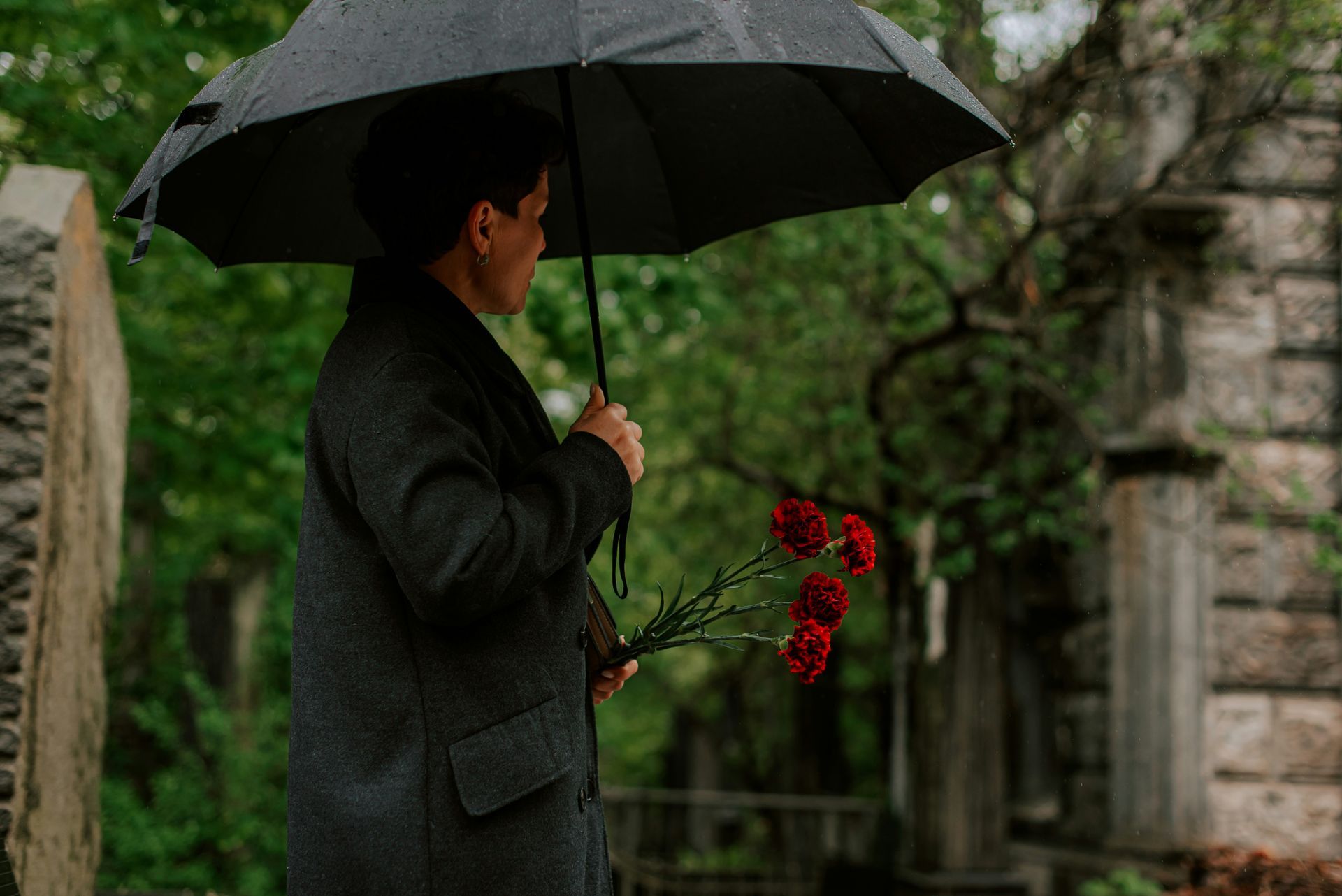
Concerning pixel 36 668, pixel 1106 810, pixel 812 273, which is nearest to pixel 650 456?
pixel 812 273

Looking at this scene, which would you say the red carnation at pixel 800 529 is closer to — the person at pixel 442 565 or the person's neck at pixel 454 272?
the person at pixel 442 565

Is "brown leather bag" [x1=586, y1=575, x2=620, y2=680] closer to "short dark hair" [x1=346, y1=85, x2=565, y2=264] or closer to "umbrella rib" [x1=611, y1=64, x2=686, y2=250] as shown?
"short dark hair" [x1=346, y1=85, x2=565, y2=264]

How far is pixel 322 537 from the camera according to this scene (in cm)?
175

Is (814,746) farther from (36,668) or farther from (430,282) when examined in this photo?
(430,282)

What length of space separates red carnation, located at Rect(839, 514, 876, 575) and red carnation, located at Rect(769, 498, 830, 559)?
0.04m

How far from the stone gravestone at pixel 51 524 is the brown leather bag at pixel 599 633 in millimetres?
1379

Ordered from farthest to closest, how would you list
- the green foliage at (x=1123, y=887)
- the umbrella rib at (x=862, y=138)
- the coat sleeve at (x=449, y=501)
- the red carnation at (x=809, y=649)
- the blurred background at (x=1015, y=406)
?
the blurred background at (x=1015, y=406)
the green foliage at (x=1123, y=887)
the umbrella rib at (x=862, y=138)
the red carnation at (x=809, y=649)
the coat sleeve at (x=449, y=501)

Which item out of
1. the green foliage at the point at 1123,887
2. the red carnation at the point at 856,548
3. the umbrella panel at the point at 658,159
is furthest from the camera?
the green foliage at the point at 1123,887

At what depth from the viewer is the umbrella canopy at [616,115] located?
1.68 meters

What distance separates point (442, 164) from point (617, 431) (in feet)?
1.53

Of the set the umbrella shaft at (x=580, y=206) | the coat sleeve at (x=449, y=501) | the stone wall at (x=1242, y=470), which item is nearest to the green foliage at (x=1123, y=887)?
the stone wall at (x=1242, y=470)

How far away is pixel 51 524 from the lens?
287cm

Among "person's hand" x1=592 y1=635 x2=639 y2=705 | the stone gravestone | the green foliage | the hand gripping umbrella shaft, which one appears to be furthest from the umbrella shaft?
the green foliage

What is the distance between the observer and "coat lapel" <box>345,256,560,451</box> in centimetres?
183
